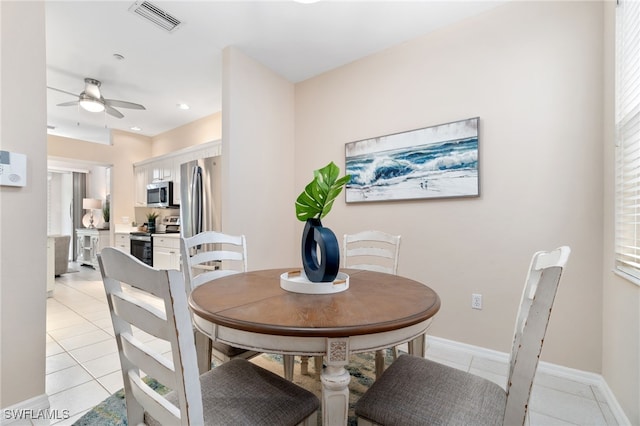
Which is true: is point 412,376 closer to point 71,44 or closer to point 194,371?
point 194,371

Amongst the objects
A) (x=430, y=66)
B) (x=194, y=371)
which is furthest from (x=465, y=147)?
(x=194, y=371)

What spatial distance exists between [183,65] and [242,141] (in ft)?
3.83

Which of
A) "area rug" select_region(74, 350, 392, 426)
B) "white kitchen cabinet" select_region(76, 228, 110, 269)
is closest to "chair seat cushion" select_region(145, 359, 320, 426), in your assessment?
"area rug" select_region(74, 350, 392, 426)

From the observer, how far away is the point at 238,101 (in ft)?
9.37

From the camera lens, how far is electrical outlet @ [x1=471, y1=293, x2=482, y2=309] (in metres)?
2.30

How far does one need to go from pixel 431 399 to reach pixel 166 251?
4033 millimetres

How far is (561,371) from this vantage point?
1.99m

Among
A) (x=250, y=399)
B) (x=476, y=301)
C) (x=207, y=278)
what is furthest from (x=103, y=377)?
(x=476, y=301)

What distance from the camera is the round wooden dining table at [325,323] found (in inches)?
34.3

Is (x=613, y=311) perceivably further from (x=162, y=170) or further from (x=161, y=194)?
(x=162, y=170)

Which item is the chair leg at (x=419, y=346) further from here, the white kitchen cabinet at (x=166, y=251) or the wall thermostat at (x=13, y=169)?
the white kitchen cabinet at (x=166, y=251)

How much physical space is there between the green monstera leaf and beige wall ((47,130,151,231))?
5350 mm

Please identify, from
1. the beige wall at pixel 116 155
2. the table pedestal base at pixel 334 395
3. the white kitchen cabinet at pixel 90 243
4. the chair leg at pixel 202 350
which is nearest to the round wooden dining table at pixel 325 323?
the table pedestal base at pixel 334 395

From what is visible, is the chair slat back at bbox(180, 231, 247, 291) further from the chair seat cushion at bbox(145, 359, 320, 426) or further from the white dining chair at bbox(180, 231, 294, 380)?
the chair seat cushion at bbox(145, 359, 320, 426)
